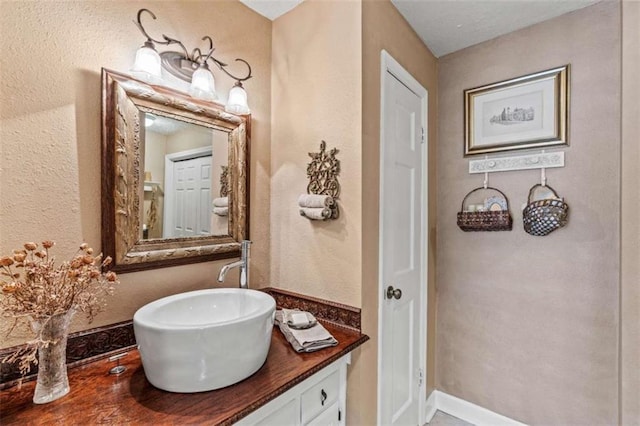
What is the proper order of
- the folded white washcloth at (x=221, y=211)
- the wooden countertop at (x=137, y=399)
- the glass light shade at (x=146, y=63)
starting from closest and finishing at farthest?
the wooden countertop at (x=137, y=399)
the glass light shade at (x=146, y=63)
the folded white washcloth at (x=221, y=211)

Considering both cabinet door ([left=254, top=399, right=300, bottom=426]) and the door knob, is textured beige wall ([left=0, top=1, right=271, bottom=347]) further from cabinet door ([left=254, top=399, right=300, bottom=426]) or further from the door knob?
the door knob

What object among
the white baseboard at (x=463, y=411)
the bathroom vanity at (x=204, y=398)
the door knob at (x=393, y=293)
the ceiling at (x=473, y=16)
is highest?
the ceiling at (x=473, y=16)

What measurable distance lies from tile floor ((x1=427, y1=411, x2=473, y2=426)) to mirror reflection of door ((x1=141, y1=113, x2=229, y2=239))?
73.0 inches

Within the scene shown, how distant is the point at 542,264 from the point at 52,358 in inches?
87.8

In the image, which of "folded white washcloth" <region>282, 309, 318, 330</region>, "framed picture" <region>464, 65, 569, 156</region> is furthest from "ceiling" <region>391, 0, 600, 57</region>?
Answer: "folded white washcloth" <region>282, 309, 318, 330</region>

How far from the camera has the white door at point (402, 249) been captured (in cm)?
150

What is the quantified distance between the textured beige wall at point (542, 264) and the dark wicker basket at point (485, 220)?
0.20 feet

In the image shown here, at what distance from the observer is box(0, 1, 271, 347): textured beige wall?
3.05 feet

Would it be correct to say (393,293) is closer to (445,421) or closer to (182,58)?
(445,421)

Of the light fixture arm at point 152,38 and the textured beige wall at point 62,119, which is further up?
→ the light fixture arm at point 152,38

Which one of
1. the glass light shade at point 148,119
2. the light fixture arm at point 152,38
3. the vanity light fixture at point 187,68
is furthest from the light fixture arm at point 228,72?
the glass light shade at point 148,119

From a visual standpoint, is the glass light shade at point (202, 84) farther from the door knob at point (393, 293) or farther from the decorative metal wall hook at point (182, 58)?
the door knob at point (393, 293)
